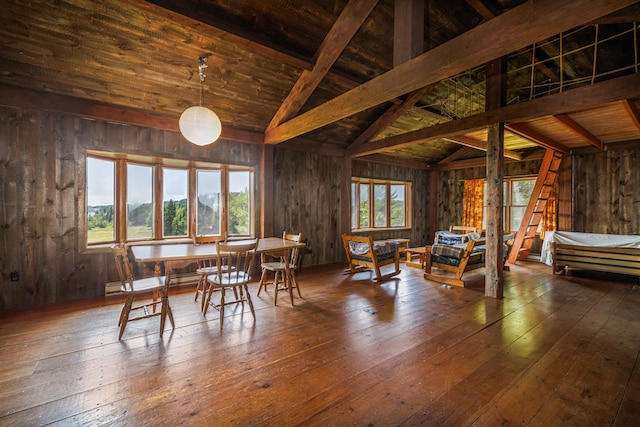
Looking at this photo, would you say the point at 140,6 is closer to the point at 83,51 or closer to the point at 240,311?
the point at 83,51

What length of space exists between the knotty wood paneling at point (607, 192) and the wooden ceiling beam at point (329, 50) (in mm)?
6056

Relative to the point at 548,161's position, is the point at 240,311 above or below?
below

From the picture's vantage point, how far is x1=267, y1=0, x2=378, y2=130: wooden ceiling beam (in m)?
3.38

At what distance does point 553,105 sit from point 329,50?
2835 mm

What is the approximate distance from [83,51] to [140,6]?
1155mm

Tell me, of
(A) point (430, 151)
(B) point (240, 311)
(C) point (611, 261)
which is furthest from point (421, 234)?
(B) point (240, 311)

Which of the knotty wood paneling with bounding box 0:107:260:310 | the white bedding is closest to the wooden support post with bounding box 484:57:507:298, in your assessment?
the white bedding

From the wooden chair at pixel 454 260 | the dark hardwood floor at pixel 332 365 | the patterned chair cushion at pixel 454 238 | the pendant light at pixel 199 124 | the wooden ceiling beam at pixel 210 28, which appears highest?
the wooden ceiling beam at pixel 210 28

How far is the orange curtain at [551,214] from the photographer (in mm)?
6555

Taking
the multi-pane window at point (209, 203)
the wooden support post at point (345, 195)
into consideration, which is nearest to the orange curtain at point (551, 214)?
the wooden support post at point (345, 195)

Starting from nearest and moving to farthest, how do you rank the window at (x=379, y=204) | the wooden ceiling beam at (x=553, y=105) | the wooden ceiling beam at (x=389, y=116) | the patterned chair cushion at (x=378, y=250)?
the wooden ceiling beam at (x=553, y=105)
the patterned chair cushion at (x=378, y=250)
the wooden ceiling beam at (x=389, y=116)
the window at (x=379, y=204)

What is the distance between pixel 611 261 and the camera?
4.59 m

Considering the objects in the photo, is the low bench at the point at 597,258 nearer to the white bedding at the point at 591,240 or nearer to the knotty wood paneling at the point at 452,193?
the white bedding at the point at 591,240

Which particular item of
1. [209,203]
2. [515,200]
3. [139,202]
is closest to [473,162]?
[515,200]
